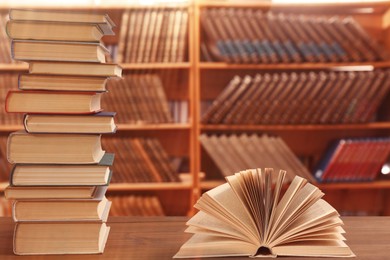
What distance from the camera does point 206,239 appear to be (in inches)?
37.3

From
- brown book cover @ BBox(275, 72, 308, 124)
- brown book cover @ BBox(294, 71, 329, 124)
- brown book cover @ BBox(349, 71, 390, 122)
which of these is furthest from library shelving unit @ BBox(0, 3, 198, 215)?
brown book cover @ BBox(349, 71, 390, 122)

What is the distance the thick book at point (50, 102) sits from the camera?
0.94 metres

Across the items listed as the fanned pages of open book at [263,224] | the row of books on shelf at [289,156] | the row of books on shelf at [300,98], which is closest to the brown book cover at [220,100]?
the row of books on shelf at [300,98]

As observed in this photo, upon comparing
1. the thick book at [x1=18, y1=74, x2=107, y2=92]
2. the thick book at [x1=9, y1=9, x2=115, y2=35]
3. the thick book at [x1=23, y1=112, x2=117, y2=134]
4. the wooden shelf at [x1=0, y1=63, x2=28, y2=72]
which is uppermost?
the wooden shelf at [x1=0, y1=63, x2=28, y2=72]

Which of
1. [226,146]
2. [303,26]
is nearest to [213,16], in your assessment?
[303,26]

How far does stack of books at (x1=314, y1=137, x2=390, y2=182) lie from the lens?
281cm

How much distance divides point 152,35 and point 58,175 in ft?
6.23

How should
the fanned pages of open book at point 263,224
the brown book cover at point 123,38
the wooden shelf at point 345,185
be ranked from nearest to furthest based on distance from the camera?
the fanned pages of open book at point 263,224 < the brown book cover at point 123,38 < the wooden shelf at point 345,185

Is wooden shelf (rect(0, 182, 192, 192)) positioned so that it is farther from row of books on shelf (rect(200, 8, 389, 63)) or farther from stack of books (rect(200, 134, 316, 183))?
row of books on shelf (rect(200, 8, 389, 63))

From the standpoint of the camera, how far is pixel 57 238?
3.13 feet

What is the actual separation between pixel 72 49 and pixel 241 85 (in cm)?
189

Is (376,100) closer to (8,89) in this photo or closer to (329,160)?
(329,160)

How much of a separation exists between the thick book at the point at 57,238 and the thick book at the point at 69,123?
183 millimetres

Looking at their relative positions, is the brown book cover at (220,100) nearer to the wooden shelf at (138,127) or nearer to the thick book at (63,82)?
the wooden shelf at (138,127)
